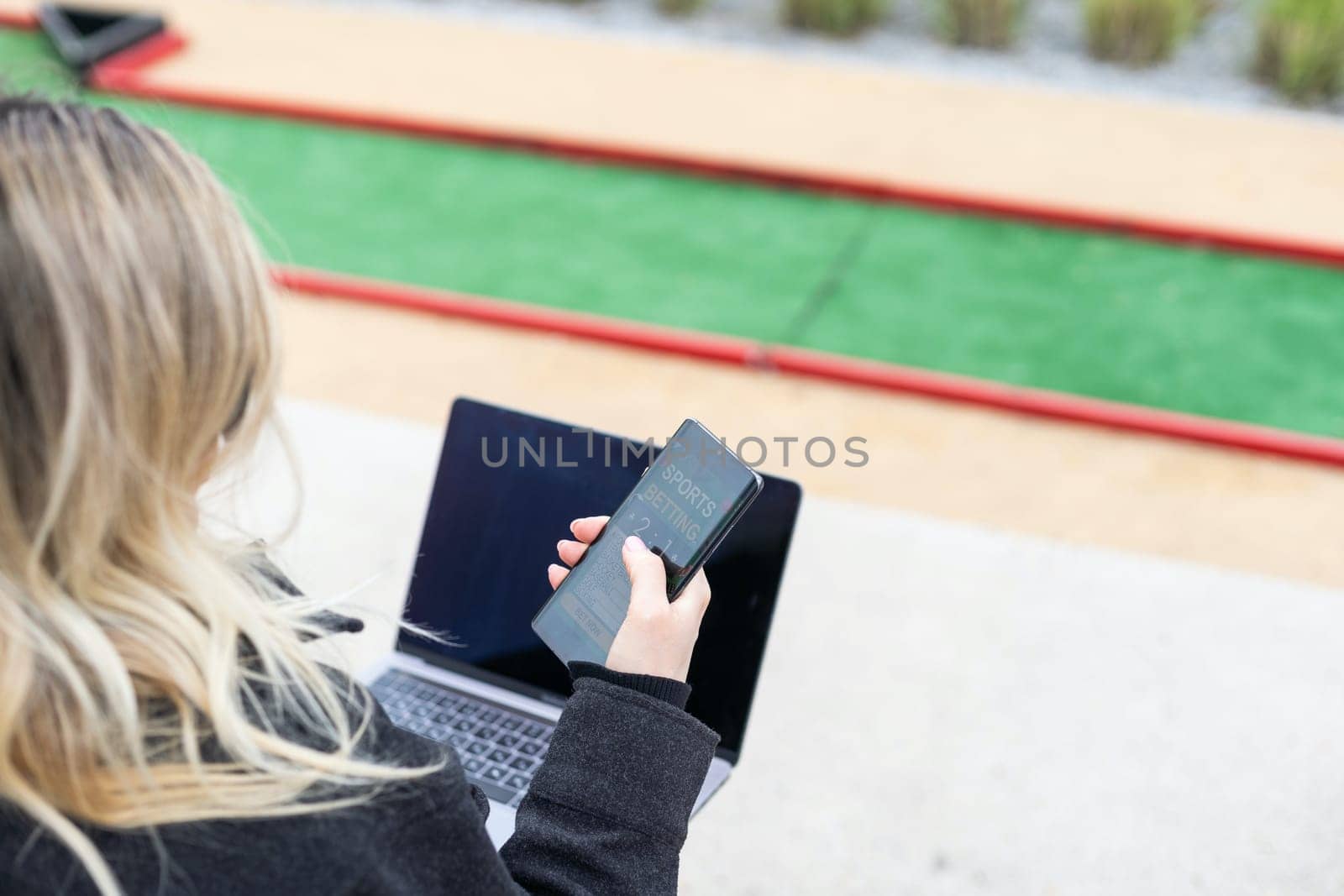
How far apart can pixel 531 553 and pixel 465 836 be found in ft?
2.73

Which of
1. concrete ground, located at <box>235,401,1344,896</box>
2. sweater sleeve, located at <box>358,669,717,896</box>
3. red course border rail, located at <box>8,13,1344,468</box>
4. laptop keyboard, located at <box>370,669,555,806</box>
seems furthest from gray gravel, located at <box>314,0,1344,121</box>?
sweater sleeve, located at <box>358,669,717,896</box>

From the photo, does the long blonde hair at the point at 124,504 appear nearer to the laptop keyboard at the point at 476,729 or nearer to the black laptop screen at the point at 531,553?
the laptop keyboard at the point at 476,729

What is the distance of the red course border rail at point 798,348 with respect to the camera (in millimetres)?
3611

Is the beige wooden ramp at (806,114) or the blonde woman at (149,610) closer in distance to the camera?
the blonde woman at (149,610)

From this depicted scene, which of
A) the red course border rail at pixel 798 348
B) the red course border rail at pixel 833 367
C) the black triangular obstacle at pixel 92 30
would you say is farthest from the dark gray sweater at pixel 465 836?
the black triangular obstacle at pixel 92 30

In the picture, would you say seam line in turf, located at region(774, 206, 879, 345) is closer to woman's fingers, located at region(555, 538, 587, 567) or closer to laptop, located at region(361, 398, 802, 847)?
laptop, located at region(361, 398, 802, 847)

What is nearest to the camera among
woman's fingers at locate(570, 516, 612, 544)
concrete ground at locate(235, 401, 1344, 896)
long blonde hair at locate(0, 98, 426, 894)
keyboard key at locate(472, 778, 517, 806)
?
long blonde hair at locate(0, 98, 426, 894)

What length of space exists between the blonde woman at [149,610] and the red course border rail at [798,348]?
282 centimetres

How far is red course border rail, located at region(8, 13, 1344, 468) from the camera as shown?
361cm

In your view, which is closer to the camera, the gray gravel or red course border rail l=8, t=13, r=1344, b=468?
red course border rail l=8, t=13, r=1344, b=468

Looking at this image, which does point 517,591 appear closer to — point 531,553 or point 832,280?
point 531,553

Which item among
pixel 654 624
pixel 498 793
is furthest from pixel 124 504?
pixel 498 793

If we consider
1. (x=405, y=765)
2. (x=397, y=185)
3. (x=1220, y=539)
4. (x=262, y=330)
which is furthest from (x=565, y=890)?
(x=397, y=185)

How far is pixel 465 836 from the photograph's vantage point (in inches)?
45.0
